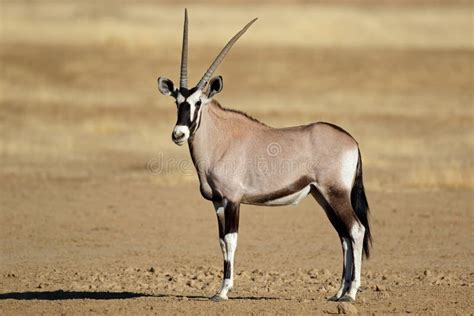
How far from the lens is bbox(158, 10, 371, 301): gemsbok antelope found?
1006 cm

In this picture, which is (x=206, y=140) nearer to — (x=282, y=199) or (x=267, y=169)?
(x=267, y=169)

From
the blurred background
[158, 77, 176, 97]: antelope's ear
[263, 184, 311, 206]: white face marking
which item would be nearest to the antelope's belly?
[263, 184, 311, 206]: white face marking

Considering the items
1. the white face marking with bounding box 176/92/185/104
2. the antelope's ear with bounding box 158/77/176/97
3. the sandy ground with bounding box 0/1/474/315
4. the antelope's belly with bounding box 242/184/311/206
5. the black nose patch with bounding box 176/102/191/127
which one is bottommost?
the sandy ground with bounding box 0/1/474/315

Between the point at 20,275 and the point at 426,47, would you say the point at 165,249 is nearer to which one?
the point at 20,275

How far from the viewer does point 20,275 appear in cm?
1245

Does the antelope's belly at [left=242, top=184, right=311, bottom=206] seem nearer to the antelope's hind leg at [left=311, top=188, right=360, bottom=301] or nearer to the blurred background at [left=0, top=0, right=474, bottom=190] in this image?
the antelope's hind leg at [left=311, top=188, right=360, bottom=301]

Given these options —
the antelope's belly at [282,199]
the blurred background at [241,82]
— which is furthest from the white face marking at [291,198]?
the blurred background at [241,82]

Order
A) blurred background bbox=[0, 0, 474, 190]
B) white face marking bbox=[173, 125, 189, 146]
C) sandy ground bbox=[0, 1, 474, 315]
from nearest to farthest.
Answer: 1. white face marking bbox=[173, 125, 189, 146]
2. sandy ground bbox=[0, 1, 474, 315]
3. blurred background bbox=[0, 0, 474, 190]

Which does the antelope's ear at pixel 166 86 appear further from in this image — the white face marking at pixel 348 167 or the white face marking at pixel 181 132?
the white face marking at pixel 348 167

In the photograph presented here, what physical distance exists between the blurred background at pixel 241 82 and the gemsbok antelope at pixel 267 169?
8.80 m

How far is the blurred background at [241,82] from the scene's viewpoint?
23.2m

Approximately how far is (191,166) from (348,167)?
40.5 feet

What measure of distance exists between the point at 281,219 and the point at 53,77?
69.8 feet

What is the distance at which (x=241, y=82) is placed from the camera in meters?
36.0
